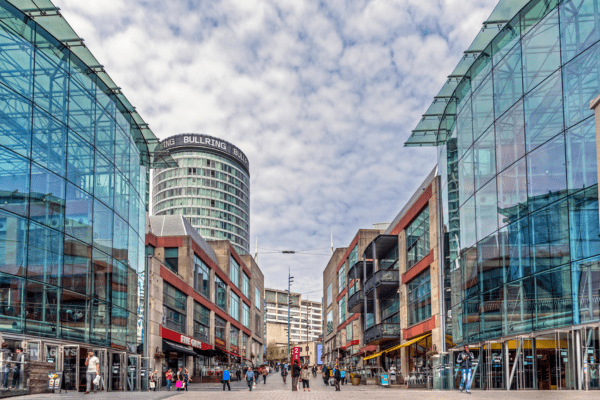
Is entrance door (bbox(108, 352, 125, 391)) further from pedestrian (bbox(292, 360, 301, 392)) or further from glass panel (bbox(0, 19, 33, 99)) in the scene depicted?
glass panel (bbox(0, 19, 33, 99))

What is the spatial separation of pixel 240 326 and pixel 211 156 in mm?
80567

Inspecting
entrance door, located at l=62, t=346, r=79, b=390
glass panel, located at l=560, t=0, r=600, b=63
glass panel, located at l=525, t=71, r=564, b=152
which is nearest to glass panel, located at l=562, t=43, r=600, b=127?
glass panel, located at l=560, t=0, r=600, b=63

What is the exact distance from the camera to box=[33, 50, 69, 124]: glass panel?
2638 cm

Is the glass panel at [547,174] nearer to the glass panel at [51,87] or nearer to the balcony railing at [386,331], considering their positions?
the glass panel at [51,87]

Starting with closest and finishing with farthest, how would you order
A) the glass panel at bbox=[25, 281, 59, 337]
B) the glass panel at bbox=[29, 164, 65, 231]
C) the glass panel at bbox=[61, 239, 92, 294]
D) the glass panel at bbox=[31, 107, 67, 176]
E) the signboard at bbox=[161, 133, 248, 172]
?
1. the glass panel at bbox=[25, 281, 59, 337]
2. the glass panel at bbox=[29, 164, 65, 231]
3. the glass panel at bbox=[31, 107, 67, 176]
4. the glass panel at bbox=[61, 239, 92, 294]
5. the signboard at bbox=[161, 133, 248, 172]

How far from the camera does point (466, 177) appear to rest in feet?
112

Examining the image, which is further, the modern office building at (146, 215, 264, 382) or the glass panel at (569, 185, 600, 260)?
the modern office building at (146, 215, 264, 382)

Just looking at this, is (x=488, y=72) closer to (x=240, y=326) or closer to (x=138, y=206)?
(x=138, y=206)

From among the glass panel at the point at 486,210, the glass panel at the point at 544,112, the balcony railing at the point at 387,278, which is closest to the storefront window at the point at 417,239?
the balcony railing at the point at 387,278

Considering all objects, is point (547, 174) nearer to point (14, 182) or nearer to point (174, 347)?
point (14, 182)

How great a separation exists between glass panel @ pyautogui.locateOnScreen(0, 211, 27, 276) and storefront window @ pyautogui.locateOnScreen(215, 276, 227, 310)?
45821mm

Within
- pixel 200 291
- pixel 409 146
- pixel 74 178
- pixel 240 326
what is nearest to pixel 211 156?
pixel 240 326

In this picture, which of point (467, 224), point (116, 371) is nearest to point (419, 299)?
point (467, 224)

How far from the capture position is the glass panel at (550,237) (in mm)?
24000
